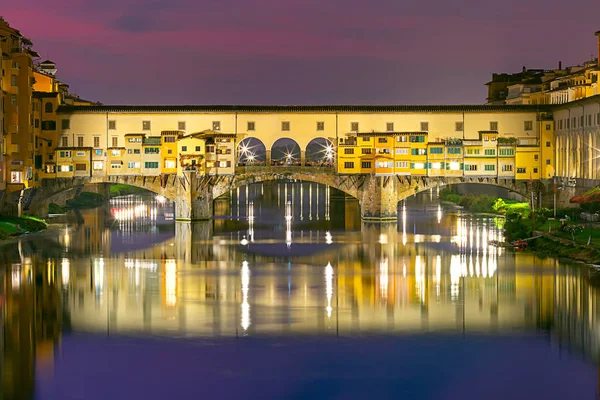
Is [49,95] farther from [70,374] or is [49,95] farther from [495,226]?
[70,374]

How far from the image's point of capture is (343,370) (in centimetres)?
2588

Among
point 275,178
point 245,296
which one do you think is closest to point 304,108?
point 275,178

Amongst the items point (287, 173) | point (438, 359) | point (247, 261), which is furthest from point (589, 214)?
point (438, 359)

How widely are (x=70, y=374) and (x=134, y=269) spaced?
59.7ft

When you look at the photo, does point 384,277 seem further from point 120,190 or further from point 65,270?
point 120,190

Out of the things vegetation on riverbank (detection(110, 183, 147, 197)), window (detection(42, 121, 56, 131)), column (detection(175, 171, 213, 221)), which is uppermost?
window (detection(42, 121, 56, 131))

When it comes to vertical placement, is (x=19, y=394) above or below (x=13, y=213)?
below

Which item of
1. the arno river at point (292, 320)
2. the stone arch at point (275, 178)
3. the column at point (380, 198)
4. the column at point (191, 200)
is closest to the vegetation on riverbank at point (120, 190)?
the column at point (191, 200)

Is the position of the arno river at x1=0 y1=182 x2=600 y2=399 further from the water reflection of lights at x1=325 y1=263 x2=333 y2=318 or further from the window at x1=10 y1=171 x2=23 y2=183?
the window at x1=10 y1=171 x2=23 y2=183

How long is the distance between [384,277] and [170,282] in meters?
8.82

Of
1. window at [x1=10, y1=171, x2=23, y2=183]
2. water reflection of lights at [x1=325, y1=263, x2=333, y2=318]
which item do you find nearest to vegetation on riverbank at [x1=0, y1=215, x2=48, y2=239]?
window at [x1=10, y1=171, x2=23, y2=183]

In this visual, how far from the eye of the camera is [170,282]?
1571 inches

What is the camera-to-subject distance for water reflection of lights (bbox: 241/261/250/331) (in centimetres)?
3152

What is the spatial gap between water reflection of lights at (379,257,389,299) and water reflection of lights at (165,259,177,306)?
299 inches
